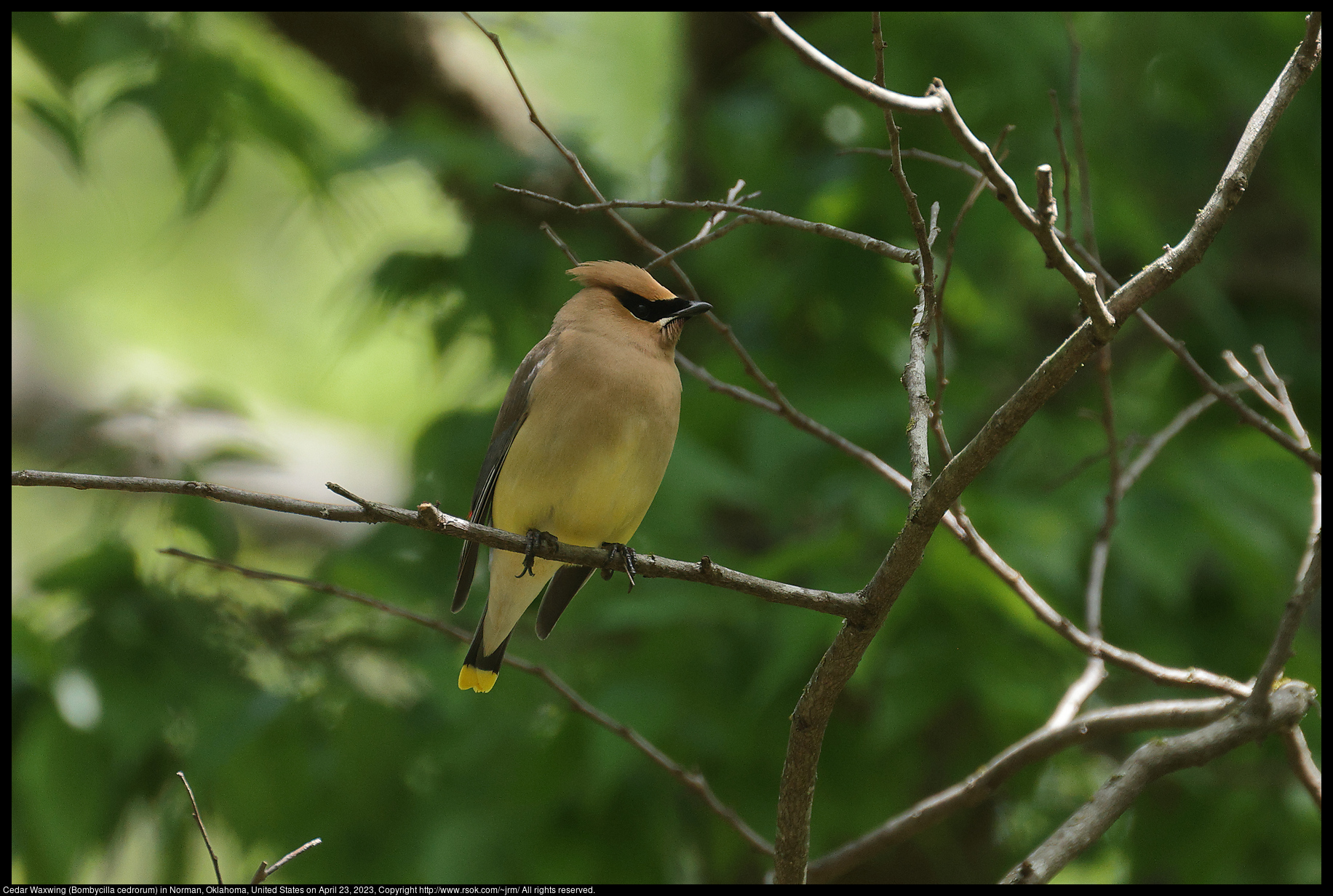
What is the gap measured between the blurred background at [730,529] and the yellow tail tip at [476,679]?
46 centimetres

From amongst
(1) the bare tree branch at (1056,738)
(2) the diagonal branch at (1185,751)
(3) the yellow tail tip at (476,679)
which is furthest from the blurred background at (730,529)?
(2) the diagonal branch at (1185,751)

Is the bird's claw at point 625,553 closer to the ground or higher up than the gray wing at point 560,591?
higher up

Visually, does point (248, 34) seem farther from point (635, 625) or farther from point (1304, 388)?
point (1304, 388)

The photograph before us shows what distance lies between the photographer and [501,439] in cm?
466

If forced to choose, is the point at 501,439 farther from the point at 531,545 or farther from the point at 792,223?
the point at 792,223

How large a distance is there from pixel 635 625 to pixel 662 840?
109cm

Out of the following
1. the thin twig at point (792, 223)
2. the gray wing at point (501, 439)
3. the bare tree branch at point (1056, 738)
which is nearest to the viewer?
the thin twig at point (792, 223)

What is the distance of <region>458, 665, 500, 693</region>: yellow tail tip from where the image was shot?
16.0 ft

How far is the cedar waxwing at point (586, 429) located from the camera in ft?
13.9

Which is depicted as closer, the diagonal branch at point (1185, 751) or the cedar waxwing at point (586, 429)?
the diagonal branch at point (1185, 751)

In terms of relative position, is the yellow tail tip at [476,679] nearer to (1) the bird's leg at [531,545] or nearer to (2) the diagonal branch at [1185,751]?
(1) the bird's leg at [531,545]

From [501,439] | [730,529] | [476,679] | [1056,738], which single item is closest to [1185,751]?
[1056,738]

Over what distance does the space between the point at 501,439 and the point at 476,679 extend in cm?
105

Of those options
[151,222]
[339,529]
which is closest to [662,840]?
[339,529]
